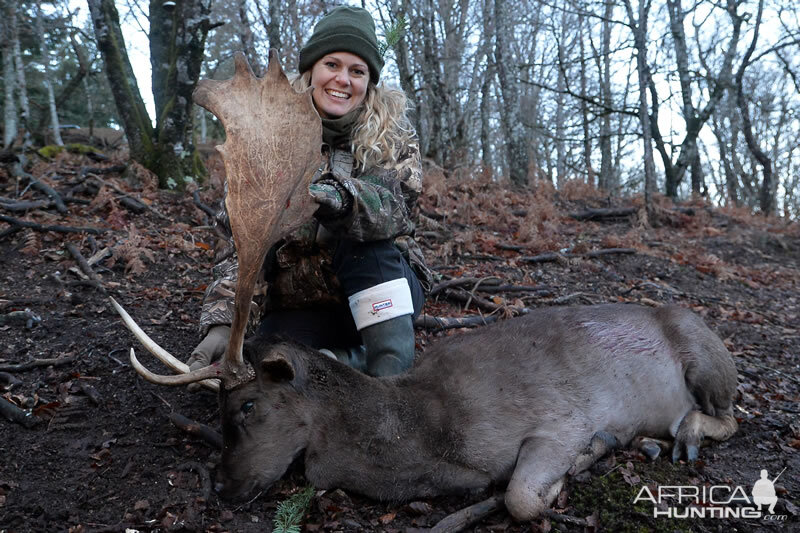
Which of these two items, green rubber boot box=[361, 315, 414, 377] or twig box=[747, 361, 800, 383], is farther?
twig box=[747, 361, 800, 383]

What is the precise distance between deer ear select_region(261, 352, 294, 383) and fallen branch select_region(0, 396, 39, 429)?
168 cm

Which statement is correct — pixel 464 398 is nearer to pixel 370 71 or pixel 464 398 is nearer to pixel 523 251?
pixel 370 71

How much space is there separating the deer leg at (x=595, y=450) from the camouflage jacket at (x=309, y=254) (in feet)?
6.21

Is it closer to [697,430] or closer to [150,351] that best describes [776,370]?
[697,430]

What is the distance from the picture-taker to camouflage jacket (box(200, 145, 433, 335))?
4.20 meters

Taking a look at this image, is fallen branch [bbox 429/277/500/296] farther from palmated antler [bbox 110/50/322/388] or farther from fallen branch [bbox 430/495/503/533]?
palmated antler [bbox 110/50/322/388]

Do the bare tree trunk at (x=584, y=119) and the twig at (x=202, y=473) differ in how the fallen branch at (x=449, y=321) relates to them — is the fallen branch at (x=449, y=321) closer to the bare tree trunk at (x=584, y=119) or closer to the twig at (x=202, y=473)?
the twig at (x=202, y=473)

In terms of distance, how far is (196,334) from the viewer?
5.22 meters

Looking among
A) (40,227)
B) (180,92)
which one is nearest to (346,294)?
(40,227)

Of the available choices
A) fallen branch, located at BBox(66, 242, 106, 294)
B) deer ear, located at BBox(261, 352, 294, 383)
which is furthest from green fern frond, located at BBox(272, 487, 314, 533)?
fallen branch, located at BBox(66, 242, 106, 294)

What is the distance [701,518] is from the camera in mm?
3158

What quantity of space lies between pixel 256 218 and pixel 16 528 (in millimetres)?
1947

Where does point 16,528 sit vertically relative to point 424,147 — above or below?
below

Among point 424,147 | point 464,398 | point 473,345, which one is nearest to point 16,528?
point 464,398
